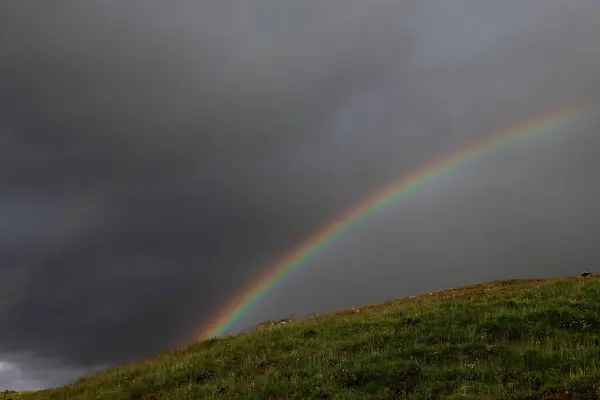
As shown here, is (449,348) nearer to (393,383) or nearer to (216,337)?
(393,383)

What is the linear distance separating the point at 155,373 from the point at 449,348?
1225 cm

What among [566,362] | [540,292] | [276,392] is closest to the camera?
[566,362]

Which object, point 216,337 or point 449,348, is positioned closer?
point 449,348

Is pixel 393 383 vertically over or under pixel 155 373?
under

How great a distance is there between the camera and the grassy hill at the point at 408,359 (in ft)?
46.8

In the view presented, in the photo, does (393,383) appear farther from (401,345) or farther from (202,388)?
(202,388)

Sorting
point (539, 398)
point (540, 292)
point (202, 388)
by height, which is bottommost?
point (539, 398)

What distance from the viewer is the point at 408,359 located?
17.2 metres

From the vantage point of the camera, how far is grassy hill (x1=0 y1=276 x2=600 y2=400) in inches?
A: 561

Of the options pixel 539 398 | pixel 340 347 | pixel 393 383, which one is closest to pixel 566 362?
pixel 539 398

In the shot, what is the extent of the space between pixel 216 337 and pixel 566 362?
1861cm

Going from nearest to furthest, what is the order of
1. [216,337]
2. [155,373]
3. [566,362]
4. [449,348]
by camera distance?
[566,362] < [449,348] < [155,373] < [216,337]

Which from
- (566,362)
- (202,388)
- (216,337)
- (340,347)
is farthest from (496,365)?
(216,337)

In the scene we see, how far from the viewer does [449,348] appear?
17750 millimetres
